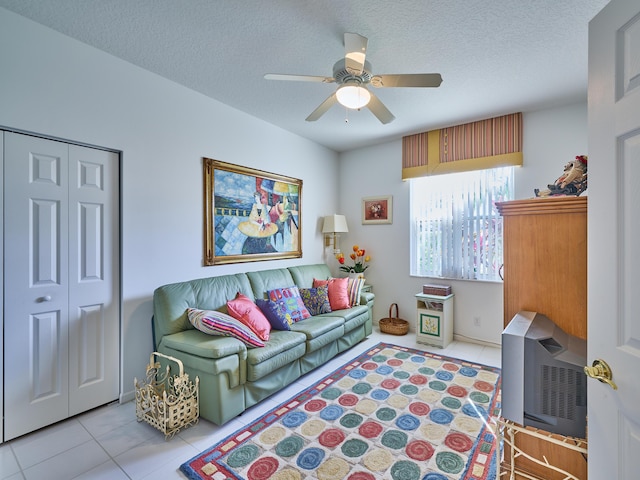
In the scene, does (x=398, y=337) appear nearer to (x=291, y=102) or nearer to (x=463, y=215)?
(x=463, y=215)

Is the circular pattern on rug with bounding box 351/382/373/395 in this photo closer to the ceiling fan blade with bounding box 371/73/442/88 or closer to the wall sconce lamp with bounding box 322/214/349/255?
the wall sconce lamp with bounding box 322/214/349/255

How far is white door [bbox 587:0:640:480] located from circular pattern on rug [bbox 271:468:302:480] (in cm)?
131

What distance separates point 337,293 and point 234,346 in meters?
1.74

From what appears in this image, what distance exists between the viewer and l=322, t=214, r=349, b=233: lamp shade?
4422 mm

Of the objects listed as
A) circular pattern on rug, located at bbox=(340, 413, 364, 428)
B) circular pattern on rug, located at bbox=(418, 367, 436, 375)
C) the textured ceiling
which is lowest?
circular pattern on rug, located at bbox=(418, 367, 436, 375)

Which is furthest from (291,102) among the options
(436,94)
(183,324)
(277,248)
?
(183,324)

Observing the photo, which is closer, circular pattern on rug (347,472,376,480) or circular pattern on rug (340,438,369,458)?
circular pattern on rug (347,472,376,480)

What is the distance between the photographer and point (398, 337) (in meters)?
3.94

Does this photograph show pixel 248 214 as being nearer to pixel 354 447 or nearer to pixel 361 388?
pixel 361 388

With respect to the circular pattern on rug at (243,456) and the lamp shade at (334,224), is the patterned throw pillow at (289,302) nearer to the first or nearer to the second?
the circular pattern on rug at (243,456)

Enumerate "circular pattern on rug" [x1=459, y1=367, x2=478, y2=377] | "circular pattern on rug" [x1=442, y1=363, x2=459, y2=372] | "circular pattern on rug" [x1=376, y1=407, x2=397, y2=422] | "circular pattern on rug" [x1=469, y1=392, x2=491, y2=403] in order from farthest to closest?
"circular pattern on rug" [x1=442, y1=363, x2=459, y2=372] → "circular pattern on rug" [x1=459, y1=367, x2=478, y2=377] → "circular pattern on rug" [x1=469, y1=392, x2=491, y2=403] → "circular pattern on rug" [x1=376, y1=407, x2=397, y2=422]

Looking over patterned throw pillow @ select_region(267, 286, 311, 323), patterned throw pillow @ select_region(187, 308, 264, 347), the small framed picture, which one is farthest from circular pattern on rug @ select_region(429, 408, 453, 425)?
the small framed picture

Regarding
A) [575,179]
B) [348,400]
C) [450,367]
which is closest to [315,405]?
[348,400]

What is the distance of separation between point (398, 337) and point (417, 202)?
1.89m
